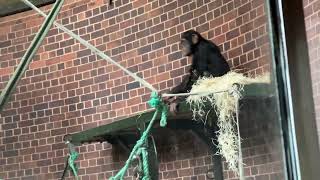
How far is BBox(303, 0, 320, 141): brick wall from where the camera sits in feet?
4.07

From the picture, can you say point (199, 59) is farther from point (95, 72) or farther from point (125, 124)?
point (95, 72)

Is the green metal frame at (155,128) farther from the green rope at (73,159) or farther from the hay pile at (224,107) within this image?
the green rope at (73,159)

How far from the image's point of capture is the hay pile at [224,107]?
2.17 m

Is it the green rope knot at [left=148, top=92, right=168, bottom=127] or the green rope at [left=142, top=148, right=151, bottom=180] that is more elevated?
the green rope knot at [left=148, top=92, right=168, bottom=127]

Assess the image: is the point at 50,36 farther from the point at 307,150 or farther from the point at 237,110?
the point at 307,150

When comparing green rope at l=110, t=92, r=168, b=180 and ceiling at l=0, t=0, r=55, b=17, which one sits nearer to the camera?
green rope at l=110, t=92, r=168, b=180

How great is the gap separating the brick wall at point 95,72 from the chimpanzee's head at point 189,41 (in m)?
0.05

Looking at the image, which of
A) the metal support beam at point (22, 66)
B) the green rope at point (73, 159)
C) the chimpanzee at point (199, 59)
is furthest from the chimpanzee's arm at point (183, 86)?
the metal support beam at point (22, 66)

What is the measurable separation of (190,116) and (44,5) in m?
0.81

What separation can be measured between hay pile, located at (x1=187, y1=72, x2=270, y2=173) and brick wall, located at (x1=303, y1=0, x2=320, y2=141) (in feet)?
2.16

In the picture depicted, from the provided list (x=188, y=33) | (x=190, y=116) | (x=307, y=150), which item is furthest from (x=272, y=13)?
(x=188, y=33)

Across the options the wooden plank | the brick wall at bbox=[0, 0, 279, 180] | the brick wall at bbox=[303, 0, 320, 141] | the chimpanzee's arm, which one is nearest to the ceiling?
the brick wall at bbox=[0, 0, 279, 180]

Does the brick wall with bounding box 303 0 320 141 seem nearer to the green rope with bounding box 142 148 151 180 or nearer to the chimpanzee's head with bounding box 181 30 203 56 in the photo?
the green rope with bounding box 142 148 151 180

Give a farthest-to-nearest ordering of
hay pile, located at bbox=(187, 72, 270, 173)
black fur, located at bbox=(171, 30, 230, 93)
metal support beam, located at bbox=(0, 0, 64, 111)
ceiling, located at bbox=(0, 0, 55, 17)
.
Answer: black fur, located at bbox=(171, 30, 230, 93) → ceiling, located at bbox=(0, 0, 55, 17) → hay pile, located at bbox=(187, 72, 270, 173) → metal support beam, located at bbox=(0, 0, 64, 111)
